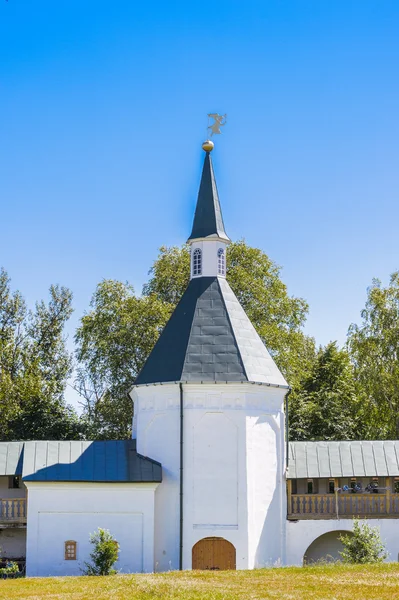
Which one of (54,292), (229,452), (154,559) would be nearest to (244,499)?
(229,452)

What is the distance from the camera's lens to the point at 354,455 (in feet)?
89.9

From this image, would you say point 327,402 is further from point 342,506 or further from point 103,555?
point 103,555

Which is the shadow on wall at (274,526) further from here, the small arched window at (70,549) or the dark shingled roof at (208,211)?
the dark shingled roof at (208,211)

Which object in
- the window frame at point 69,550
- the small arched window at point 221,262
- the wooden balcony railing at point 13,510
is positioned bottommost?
the window frame at point 69,550

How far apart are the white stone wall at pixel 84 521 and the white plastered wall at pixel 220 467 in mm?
598

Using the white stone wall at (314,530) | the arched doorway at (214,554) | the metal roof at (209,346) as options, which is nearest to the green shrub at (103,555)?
the arched doorway at (214,554)

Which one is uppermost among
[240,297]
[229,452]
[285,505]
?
[240,297]

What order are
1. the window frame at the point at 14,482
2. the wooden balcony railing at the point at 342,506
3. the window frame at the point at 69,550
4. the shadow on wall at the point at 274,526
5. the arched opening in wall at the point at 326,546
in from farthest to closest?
→ the window frame at the point at 14,482, the arched opening in wall at the point at 326,546, the wooden balcony railing at the point at 342,506, the shadow on wall at the point at 274,526, the window frame at the point at 69,550

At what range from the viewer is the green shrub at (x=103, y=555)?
74.4ft

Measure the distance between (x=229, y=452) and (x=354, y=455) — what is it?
4.83 meters

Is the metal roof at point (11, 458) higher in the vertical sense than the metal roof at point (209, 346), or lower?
lower

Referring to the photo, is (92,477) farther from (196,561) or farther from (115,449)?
(196,561)

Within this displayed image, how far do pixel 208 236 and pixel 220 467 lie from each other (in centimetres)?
837

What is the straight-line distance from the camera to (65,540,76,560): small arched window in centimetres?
2458
